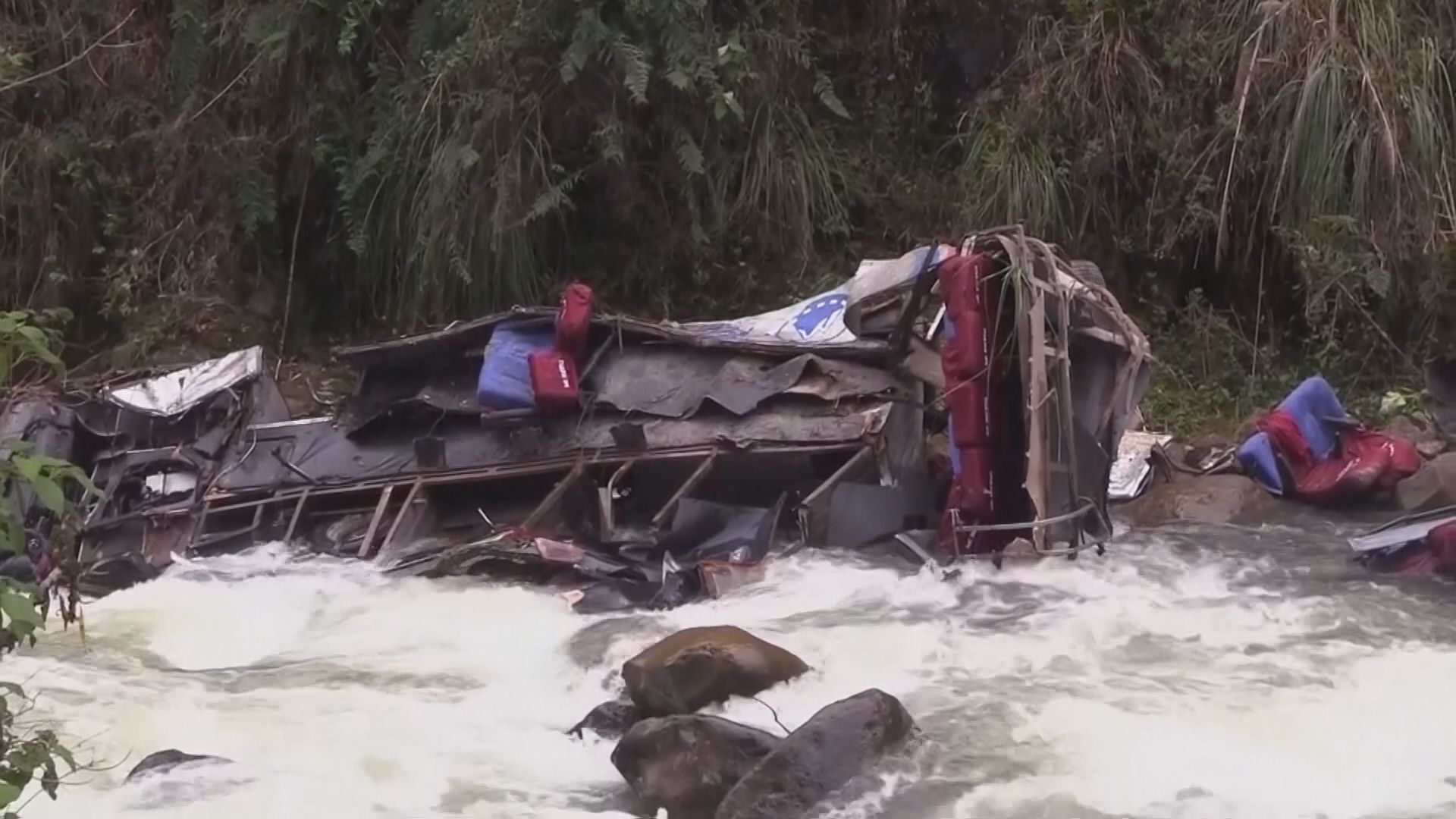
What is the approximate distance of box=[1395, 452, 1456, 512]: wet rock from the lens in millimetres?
8695

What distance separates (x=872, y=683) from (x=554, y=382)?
3.09 m

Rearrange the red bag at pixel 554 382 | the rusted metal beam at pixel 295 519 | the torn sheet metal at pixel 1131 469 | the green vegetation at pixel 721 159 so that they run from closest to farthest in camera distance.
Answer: the red bag at pixel 554 382
the rusted metal beam at pixel 295 519
the torn sheet metal at pixel 1131 469
the green vegetation at pixel 721 159

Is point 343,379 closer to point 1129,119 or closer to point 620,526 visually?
point 620,526

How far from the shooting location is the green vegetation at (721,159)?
1120 centimetres

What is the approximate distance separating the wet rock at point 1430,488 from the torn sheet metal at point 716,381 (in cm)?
312

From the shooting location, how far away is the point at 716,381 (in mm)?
8664

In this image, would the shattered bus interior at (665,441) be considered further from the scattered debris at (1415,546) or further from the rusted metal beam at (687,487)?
the scattered debris at (1415,546)

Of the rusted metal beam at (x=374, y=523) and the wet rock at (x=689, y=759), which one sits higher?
the wet rock at (x=689, y=759)

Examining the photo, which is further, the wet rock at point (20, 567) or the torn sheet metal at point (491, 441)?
the torn sheet metal at point (491, 441)

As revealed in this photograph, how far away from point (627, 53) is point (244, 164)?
12.1ft

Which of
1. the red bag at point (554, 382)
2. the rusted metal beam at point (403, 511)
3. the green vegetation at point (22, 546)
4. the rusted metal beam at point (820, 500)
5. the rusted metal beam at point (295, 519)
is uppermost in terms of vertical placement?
the green vegetation at point (22, 546)

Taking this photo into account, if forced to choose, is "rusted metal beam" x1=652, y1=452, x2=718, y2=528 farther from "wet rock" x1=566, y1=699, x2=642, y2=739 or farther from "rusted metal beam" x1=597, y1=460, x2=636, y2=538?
"wet rock" x1=566, y1=699, x2=642, y2=739

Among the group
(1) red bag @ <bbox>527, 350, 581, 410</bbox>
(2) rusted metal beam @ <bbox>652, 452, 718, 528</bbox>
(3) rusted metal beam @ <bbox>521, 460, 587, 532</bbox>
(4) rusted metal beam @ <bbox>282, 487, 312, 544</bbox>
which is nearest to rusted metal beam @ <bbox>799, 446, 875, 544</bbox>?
(2) rusted metal beam @ <bbox>652, 452, 718, 528</bbox>

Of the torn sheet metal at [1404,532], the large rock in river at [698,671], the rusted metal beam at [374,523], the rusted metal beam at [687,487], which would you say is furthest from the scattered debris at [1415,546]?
the rusted metal beam at [374,523]
